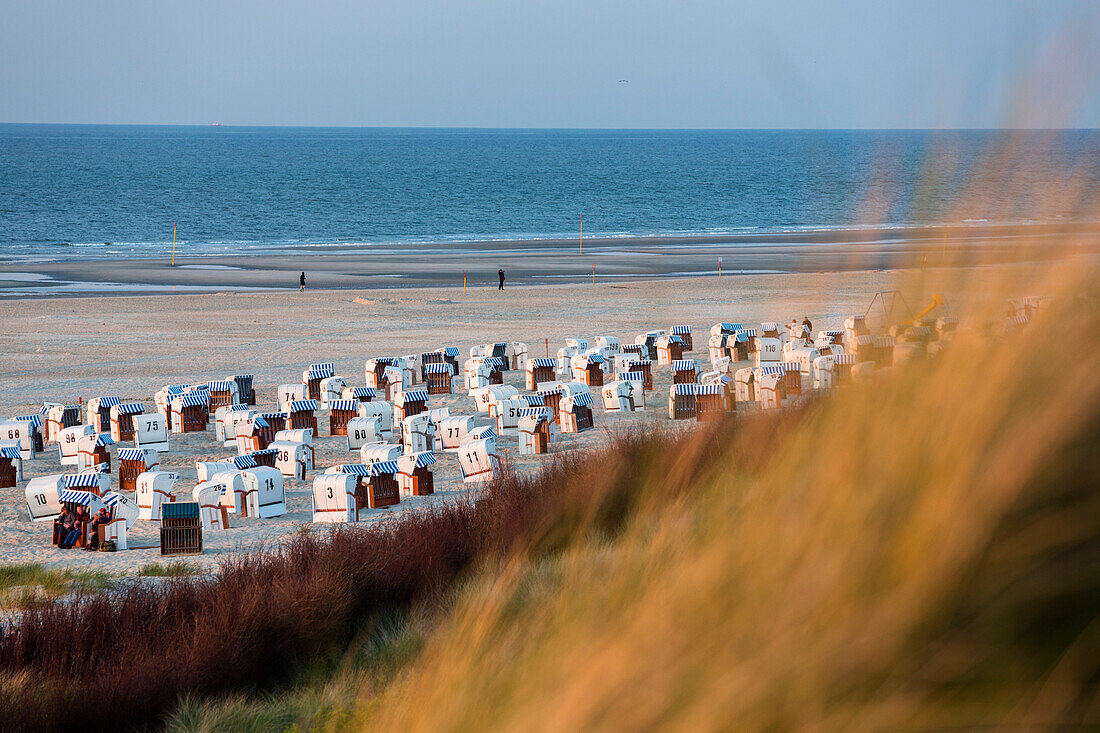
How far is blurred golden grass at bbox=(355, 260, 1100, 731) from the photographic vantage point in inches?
92.3

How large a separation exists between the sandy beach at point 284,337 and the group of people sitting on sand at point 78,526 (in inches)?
6.4

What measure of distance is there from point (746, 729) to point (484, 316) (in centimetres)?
3110

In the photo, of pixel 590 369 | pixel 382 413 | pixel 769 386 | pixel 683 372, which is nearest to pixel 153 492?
pixel 382 413

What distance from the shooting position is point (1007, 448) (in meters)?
2.56

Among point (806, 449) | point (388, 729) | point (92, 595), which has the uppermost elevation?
point (806, 449)

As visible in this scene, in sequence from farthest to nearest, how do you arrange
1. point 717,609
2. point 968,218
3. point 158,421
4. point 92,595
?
point 158,421 < point 92,595 < point 968,218 < point 717,609

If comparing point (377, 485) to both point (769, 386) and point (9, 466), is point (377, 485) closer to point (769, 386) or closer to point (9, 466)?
point (9, 466)

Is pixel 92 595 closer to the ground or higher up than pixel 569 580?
closer to the ground

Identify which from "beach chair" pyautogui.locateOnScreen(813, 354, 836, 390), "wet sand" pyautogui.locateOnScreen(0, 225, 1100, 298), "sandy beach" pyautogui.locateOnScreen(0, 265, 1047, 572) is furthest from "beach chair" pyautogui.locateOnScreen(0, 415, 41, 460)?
"wet sand" pyautogui.locateOnScreen(0, 225, 1100, 298)

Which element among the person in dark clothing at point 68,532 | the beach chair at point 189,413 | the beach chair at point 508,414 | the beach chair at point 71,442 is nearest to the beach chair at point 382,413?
the beach chair at point 508,414

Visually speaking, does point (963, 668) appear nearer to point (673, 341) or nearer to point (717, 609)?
point (717, 609)

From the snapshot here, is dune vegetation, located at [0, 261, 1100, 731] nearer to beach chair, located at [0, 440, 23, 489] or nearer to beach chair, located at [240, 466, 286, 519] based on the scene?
beach chair, located at [240, 466, 286, 519]

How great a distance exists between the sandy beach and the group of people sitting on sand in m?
0.16

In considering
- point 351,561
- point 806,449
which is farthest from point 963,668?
point 351,561
